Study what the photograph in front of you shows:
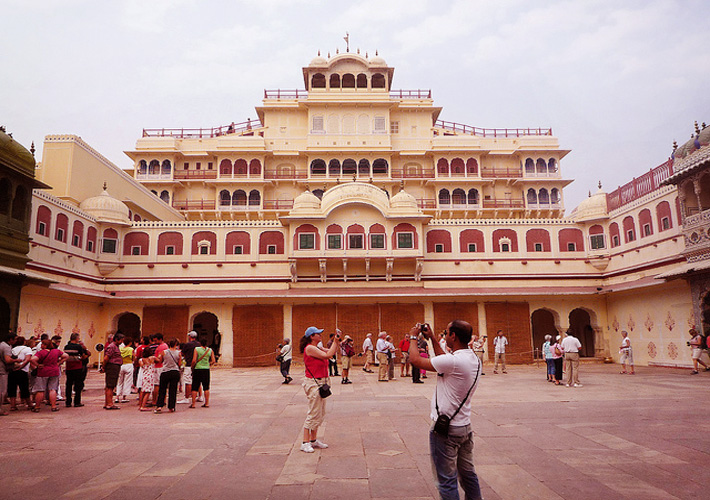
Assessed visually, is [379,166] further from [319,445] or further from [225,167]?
[319,445]

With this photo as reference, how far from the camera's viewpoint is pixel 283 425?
9.19 m

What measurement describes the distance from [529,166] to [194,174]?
26.7 m

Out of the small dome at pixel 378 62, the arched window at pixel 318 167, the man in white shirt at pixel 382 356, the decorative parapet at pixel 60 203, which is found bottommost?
the man in white shirt at pixel 382 356

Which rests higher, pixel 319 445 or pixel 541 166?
pixel 541 166

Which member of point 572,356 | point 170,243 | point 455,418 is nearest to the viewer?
point 455,418

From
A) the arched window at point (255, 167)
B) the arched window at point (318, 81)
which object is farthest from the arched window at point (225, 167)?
the arched window at point (318, 81)

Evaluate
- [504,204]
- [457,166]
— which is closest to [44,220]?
[457,166]

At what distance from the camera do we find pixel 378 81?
130 feet

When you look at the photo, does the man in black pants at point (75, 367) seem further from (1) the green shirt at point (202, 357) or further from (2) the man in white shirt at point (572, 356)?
(2) the man in white shirt at point (572, 356)

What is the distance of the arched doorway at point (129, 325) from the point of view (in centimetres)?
2805

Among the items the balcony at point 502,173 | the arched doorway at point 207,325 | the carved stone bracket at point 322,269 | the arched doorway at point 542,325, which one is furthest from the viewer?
the balcony at point 502,173

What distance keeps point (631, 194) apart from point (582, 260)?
14.4ft

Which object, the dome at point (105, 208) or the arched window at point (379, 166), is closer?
the dome at point (105, 208)

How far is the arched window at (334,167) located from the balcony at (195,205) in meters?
9.65
